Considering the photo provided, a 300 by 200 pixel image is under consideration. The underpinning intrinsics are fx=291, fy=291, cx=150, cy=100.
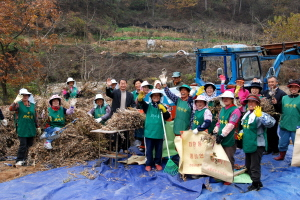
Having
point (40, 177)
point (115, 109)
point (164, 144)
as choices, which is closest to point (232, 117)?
point (164, 144)

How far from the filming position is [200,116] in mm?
5324

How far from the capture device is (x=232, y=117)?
15.8 ft

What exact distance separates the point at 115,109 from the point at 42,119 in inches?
70.8

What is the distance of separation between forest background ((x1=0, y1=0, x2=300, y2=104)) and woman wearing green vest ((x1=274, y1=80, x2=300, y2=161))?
405cm

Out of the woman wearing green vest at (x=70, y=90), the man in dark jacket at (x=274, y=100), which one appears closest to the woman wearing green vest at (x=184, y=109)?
the man in dark jacket at (x=274, y=100)

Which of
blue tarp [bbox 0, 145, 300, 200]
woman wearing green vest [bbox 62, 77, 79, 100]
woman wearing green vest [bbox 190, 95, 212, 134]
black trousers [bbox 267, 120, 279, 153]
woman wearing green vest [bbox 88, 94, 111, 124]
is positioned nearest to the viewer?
blue tarp [bbox 0, 145, 300, 200]

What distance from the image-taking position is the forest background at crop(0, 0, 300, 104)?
38.2 feet

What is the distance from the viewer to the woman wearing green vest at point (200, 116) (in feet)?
17.0

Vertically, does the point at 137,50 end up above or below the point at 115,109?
above

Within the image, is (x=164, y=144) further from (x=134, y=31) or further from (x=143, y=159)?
(x=134, y=31)

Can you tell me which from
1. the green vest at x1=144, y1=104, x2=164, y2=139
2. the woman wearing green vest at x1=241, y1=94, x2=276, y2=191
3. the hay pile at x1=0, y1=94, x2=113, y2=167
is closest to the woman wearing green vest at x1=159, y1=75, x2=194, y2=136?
the green vest at x1=144, y1=104, x2=164, y2=139

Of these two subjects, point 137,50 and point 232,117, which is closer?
point 232,117

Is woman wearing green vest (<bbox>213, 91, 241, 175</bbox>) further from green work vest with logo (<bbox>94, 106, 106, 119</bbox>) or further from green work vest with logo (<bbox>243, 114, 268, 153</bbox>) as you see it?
green work vest with logo (<bbox>94, 106, 106, 119</bbox>)

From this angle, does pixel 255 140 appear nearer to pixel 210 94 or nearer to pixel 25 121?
pixel 210 94
